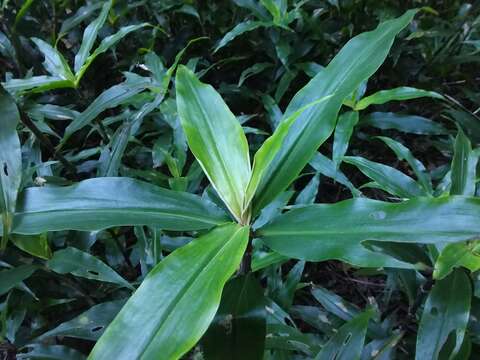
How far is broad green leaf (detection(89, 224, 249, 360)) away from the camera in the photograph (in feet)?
1.43

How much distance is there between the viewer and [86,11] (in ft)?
4.19

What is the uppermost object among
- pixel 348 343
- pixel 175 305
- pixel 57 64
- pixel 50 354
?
pixel 57 64

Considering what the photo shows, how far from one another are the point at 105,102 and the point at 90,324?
1.50 feet

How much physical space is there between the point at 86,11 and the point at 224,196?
0.98 meters

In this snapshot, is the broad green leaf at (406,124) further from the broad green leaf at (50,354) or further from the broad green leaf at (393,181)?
the broad green leaf at (50,354)

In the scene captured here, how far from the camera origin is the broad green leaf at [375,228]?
0.50m

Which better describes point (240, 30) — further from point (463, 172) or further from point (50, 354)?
point (50, 354)

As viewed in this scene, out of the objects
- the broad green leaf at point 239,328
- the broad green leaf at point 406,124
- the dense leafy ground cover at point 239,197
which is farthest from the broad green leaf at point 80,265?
the broad green leaf at point 406,124

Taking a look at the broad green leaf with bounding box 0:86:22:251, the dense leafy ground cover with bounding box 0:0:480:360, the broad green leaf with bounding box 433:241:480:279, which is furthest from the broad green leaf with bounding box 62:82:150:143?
the broad green leaf with bounding box 433:241:480:279

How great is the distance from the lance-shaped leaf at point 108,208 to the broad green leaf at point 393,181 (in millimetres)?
367

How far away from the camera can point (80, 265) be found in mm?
809

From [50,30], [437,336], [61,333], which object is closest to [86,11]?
[50,30]

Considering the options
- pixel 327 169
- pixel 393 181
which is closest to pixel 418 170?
pixel 393 181

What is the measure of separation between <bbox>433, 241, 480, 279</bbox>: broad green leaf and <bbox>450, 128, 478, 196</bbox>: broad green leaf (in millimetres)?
120
